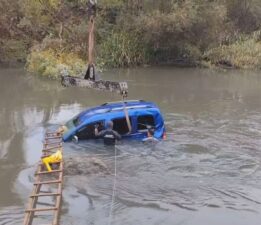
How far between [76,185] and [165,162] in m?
3.30

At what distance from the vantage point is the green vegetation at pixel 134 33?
37.5 metres

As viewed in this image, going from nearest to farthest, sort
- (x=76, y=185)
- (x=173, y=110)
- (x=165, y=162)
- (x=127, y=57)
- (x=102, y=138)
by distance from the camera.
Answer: (x=76, y=185) < (x=165, y=162) < (x=102, y=138) < (x=173, y=110) < (x=127, y=57)

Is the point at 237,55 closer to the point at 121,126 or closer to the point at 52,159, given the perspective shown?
the point at 121,126

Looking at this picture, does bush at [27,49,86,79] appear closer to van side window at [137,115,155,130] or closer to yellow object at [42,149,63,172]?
van side window at [137,115,155,130]

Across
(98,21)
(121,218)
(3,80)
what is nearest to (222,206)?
(121,218)

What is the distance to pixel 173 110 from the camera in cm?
2358

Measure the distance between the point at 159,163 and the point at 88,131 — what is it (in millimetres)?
2830

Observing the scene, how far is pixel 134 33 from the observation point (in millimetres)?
39938

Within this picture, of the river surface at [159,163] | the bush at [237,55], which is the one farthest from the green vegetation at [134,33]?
the river surface at [159,163]

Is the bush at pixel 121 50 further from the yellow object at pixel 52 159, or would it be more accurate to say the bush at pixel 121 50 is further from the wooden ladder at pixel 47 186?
the yellow object at pixel 52 159

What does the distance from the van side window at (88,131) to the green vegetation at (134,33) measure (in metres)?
19.0

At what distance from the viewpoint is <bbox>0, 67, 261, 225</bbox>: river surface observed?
1252 centimetres

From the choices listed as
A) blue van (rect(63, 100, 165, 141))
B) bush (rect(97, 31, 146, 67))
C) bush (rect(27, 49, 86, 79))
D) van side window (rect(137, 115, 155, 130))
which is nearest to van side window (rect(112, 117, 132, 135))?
blue van (rect(63, 100, 165, 141))

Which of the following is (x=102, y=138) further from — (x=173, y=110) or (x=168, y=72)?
(x=168, y=72)
